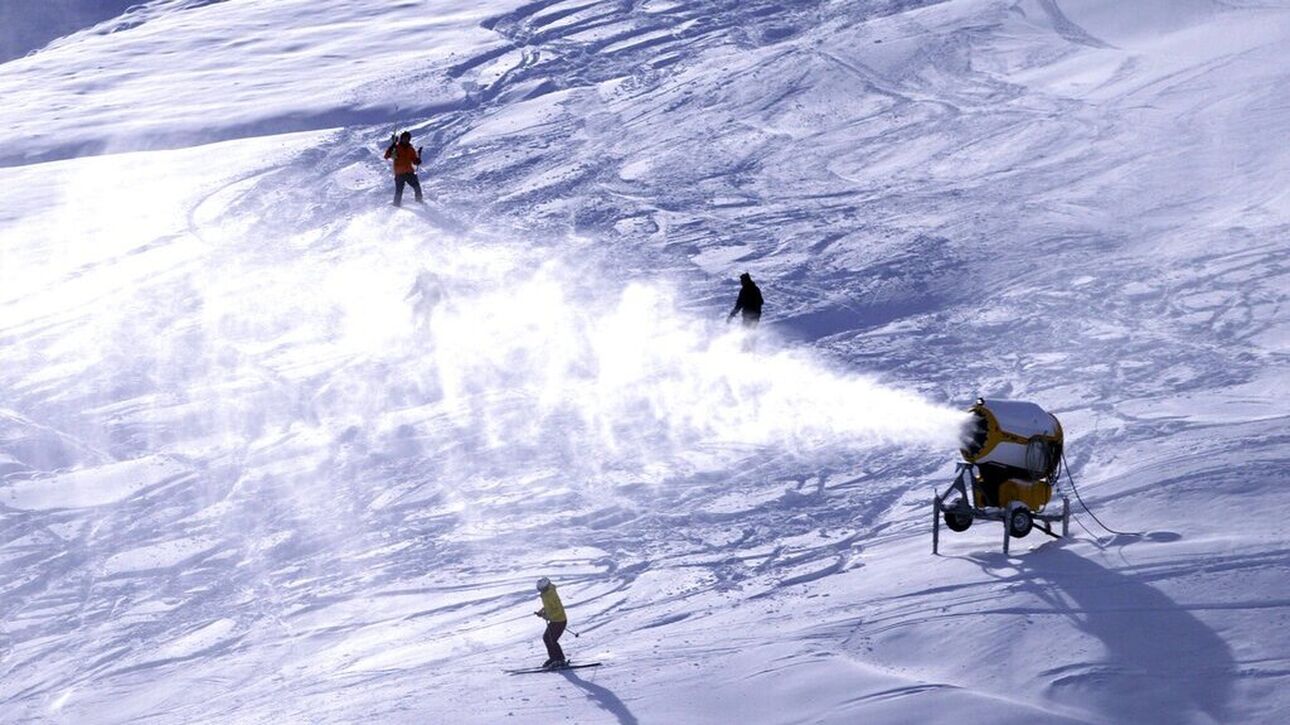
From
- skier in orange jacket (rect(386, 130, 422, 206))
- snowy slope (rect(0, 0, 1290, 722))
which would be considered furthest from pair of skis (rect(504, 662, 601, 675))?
skier in orange jacket (rect(386, 130, 422, 206))

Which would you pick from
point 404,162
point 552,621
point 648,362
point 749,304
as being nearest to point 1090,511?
point 552,621

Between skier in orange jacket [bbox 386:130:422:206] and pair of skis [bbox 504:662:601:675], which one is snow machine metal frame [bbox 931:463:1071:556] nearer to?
pair of skis [bbox 504:662:601:675]

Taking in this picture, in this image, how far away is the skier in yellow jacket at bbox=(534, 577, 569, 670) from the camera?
1374 centimetres

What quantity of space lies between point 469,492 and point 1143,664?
8.29m

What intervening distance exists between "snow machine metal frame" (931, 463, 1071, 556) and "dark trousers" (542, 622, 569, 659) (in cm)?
334

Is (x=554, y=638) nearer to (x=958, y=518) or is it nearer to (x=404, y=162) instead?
(x=958, y=518)

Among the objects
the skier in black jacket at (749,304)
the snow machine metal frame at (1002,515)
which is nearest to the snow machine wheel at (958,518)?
the snow machine metal frame at (1002,515)

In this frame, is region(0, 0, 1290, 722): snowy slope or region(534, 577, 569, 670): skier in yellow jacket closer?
region(0, 0, 1290, 722): snowy slope

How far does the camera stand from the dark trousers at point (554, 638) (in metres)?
13.7

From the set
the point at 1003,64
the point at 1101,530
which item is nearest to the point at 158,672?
the point at 1101,530

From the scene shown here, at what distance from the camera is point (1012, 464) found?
47.5 feet

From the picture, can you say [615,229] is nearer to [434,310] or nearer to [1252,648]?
[434,310]

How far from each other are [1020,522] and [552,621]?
13.2 ft

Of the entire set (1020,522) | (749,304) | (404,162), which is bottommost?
(1020,522)
